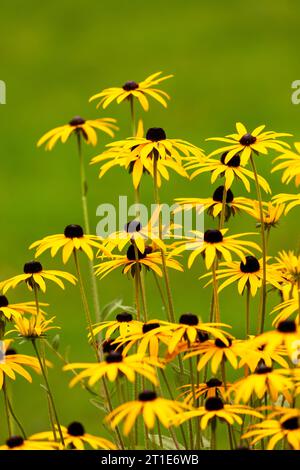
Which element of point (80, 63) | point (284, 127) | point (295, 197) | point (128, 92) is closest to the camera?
point (295, 197)

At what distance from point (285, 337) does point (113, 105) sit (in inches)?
197

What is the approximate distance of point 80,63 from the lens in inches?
285

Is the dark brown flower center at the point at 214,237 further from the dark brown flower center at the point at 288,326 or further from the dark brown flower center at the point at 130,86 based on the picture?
the dark brown flower center at the point at 130,86

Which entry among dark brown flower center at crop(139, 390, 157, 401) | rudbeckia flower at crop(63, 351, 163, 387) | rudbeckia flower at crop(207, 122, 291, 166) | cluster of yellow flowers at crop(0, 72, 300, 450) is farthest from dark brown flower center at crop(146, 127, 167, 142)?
dark brown flower center at crop(139, 390, 157, 401)

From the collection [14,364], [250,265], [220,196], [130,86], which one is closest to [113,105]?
[130,86]

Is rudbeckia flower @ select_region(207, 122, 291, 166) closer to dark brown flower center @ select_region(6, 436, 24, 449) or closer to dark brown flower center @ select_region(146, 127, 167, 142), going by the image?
dark brown flower center @ select_region(146, 127, 167, 142)

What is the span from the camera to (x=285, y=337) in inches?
72.8

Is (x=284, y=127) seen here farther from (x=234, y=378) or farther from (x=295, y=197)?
(x=295, y=197)

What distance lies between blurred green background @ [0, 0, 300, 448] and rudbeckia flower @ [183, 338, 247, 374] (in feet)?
7.27

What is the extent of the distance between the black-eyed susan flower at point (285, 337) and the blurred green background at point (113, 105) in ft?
7.87

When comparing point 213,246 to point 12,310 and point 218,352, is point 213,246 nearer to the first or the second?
point 218,352

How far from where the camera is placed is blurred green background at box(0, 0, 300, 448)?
4926 millimetres
